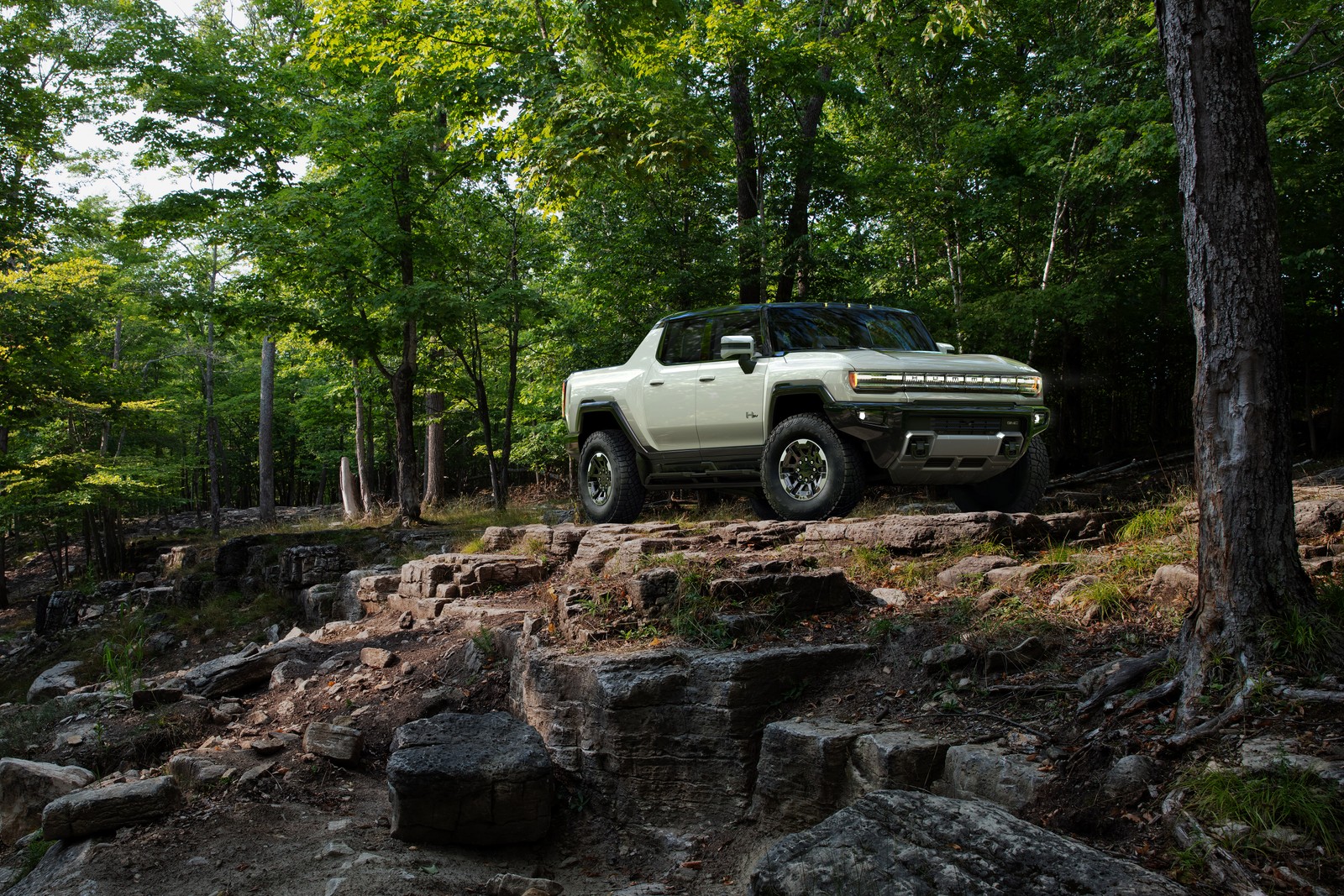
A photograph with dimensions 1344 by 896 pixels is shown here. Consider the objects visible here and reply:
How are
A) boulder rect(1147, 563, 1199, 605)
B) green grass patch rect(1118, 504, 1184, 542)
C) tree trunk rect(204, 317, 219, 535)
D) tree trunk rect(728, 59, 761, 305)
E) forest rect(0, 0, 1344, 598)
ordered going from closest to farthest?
boulder rect(1147, 563, 1199, 605) < green grass patch rect(1118, 504, 1184, 542) < forest rect(0, 0, 1344, 598) < tree trunk rect(728, 59, 761, 305) < tree trunk rect(204, 317, 219, 535)

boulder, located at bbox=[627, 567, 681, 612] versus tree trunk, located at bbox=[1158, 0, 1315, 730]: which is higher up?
tree trunk, located at bbox=[1158, 0, 1315, 730]

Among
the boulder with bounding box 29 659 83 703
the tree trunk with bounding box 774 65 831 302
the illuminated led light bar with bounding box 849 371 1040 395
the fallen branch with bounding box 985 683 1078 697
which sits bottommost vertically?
the boulder with bounding box 29 659 83 703

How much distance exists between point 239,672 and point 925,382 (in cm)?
658

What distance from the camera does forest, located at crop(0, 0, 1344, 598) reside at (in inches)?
488

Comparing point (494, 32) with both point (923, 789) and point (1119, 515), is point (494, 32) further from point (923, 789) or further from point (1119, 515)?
point (923, 789)

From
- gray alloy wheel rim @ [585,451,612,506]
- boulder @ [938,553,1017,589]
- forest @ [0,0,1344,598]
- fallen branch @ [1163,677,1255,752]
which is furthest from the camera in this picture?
forest @ [0,0,1344,598]

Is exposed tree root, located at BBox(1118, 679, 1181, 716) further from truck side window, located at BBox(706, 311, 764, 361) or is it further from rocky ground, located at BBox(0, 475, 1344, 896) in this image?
truck side window, located at BBox(706, 311, 764, 361)

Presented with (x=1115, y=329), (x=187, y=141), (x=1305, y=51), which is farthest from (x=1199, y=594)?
(x=187, y=141)

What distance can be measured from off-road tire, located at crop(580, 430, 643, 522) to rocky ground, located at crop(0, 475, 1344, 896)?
0.93m

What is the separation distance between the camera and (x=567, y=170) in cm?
866

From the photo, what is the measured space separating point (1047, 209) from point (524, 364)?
1144cm

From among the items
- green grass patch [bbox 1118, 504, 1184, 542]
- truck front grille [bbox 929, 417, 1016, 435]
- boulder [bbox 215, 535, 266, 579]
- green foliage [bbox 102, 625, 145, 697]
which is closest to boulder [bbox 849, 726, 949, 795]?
green grass patch [bbox 1118, 504, 1184, 542]

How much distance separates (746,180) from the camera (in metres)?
14.2

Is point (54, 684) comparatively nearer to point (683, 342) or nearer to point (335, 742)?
point (335, 742)
